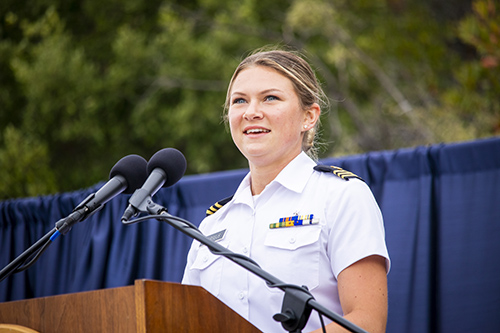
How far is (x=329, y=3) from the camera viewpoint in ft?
28.7

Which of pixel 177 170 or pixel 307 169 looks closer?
pixel 177 170

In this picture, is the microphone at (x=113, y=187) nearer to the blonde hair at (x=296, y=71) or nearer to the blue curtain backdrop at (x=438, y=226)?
the blonde hair at (x=296, y=71)

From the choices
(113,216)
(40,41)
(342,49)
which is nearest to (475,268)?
(113,216)

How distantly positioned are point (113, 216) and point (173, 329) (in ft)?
9.30

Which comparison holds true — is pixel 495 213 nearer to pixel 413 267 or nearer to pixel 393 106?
pixel 413 267

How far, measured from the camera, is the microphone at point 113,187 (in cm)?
159

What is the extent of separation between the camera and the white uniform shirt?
1750 mm

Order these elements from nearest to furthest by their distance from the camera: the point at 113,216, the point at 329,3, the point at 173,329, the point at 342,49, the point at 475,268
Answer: the point at 173,329 < the point at 475,268 < the point at 113,216 < the point at 342,49 < the point at 329,3

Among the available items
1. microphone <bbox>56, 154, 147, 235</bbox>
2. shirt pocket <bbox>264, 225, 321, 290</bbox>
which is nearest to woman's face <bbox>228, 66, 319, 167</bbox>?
shirt pocket <bbox>264, 225, 321, 290</bbox>

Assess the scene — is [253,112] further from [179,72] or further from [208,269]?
[179,72]

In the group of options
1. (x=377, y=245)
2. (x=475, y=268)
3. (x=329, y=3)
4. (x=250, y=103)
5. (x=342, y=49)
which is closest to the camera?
(x=377, y=245)

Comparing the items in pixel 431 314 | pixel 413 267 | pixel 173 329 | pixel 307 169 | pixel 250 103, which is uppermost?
pixel 250 103

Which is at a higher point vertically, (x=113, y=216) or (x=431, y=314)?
(x=113, y=216)

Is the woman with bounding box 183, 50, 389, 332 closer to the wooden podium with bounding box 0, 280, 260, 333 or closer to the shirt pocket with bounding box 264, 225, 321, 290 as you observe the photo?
the shirt pocket with bounding box 264, 225, 321, 290
